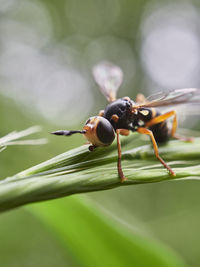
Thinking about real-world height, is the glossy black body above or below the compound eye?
below

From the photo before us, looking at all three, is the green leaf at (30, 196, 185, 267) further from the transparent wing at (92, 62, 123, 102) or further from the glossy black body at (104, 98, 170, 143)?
the transparent wing at (92, 62, 123, 102)

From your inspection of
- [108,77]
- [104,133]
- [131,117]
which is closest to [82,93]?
[108,77]

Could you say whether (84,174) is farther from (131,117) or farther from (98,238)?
(131,117)

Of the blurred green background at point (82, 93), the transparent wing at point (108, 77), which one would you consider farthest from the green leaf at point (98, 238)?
the transparent wing at point (108, 77)

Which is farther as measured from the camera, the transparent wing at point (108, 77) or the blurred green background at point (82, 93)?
the transparent wing at point (108, 77)

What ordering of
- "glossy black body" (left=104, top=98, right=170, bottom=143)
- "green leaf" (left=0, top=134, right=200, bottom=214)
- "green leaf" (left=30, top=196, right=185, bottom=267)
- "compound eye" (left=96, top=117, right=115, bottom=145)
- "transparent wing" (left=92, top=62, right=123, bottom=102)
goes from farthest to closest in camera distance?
"transparent wing" (left=92, top=62, right=123, bottom=102)
"glossy black body" (left=104, top=98, right=170, bottom=143)
"compound eye" (left=96, top=117, right=115, bottom=145)
"green leaf" (left=30, top=196, right=185, bottom=267)
"green leaf" (left=0, top=134, right=200, bottom=214)

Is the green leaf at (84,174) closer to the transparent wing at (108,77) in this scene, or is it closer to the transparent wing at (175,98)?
the transparent wing at (175,98)

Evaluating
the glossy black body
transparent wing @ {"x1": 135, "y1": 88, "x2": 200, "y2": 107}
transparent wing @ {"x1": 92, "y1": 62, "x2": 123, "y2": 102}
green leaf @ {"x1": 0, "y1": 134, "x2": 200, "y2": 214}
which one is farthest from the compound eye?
transparent wing @ {"x1": 92, "y1": 62, "x2": 123, "y2": 102}
